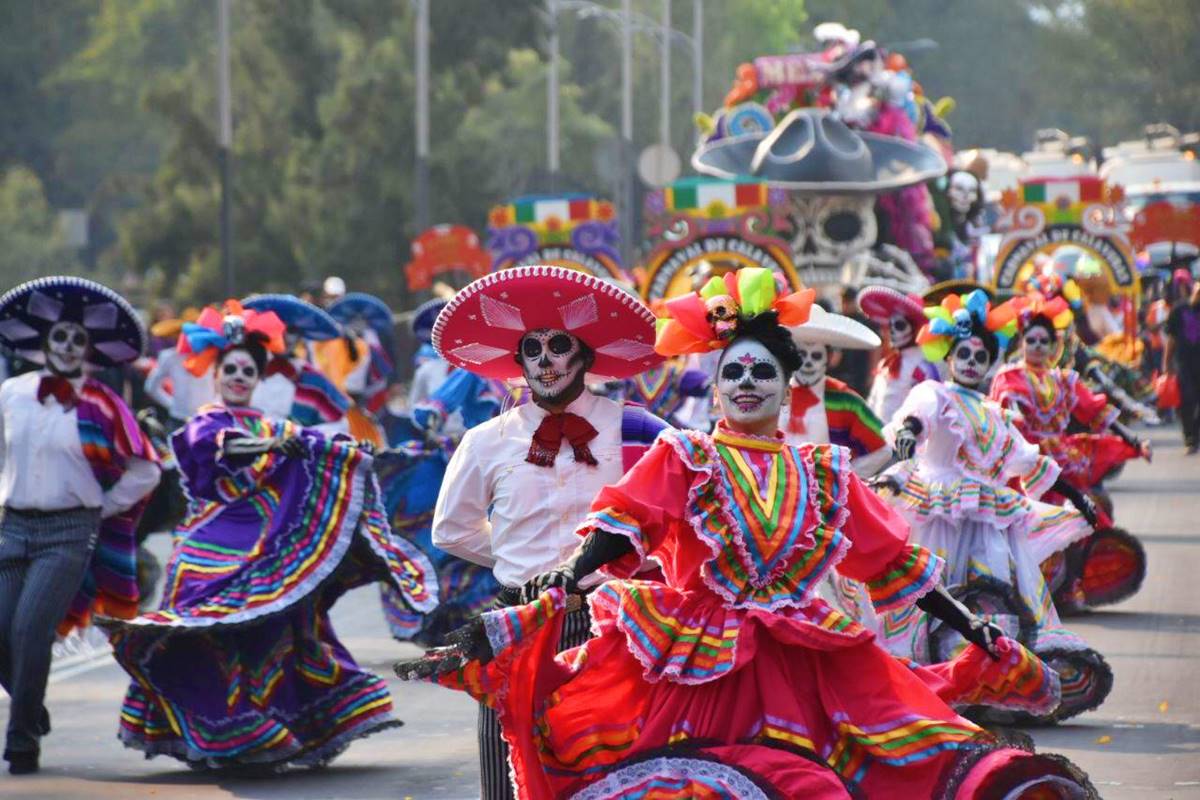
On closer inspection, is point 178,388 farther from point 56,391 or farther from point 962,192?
point 962,192

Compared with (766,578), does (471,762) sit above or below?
below

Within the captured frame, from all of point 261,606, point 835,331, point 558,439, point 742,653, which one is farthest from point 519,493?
point 261,606

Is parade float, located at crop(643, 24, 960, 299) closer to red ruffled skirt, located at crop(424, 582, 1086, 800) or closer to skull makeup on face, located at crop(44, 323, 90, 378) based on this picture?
skull makeup on face, located at crop(44, 323, 90, 378)

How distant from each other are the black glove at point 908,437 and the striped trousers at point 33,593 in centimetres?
320

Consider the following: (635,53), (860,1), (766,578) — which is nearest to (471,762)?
(766,578)

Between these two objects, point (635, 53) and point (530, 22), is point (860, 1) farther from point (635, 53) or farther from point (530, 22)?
point (530, 22)

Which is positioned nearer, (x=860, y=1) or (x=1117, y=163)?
(x=1117, y=163)

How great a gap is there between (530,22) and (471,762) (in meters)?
37.9

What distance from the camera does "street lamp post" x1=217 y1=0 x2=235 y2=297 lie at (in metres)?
30.9

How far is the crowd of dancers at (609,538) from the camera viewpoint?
6.91 meters

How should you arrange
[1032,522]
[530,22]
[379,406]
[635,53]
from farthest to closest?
[635,53] → [530,22] → [379,406] → [1032,522]

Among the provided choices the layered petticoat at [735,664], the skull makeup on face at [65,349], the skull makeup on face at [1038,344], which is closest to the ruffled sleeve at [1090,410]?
the skull makeup on face at [1038,344]

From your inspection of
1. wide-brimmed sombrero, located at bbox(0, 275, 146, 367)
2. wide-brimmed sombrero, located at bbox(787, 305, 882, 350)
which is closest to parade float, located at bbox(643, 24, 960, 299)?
wide-brimmed sombrero, located at bbox(0, 275, 146, 367)

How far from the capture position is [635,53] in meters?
76.6
